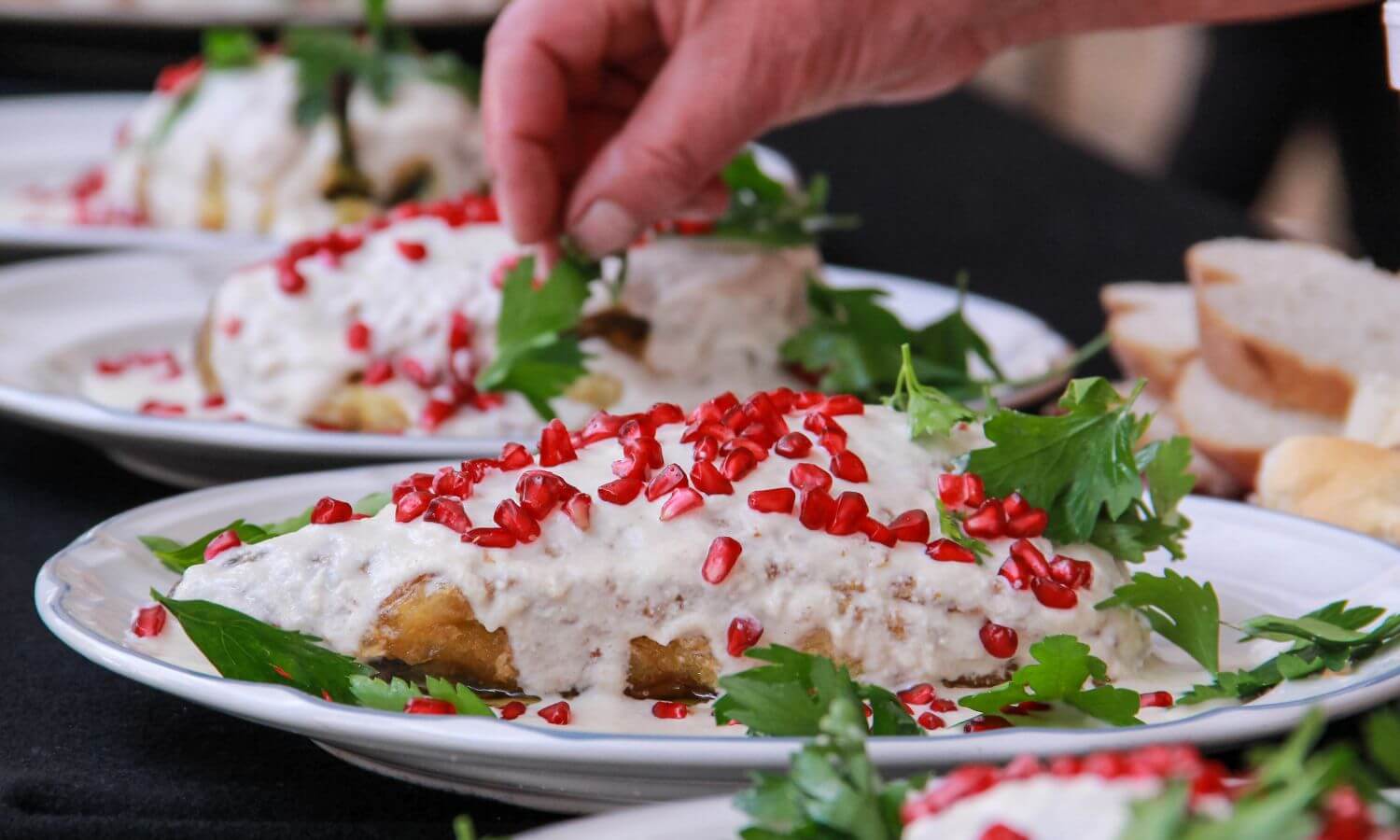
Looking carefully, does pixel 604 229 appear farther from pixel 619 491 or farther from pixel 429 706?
pixel 429 706

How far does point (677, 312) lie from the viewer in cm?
306

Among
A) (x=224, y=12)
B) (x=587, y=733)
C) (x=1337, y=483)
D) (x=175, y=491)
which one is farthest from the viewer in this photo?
(x=224, y=12)

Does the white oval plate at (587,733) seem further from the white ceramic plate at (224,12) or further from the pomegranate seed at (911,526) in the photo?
the white ceramic plate at (224,12)

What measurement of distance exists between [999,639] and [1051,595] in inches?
3.0

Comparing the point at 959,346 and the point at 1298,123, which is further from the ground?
the point at 959,346

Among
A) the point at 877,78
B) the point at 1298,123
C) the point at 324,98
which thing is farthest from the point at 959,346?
the point at 1298,123

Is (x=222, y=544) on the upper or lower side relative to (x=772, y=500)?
lower

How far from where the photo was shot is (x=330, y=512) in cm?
185

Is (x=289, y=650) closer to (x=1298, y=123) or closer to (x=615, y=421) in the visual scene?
(x=615, y=421)

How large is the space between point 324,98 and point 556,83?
162 centimetres

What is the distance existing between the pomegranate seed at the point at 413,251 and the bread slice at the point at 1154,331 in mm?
1287

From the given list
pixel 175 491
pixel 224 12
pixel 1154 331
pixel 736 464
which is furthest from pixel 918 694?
pixel 224 12

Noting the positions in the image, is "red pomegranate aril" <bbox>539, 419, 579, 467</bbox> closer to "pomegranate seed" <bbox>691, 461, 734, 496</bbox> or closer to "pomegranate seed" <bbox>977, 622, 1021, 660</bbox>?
"pomegranate seed" <bbox>691, 461, 734, 496</bbox>

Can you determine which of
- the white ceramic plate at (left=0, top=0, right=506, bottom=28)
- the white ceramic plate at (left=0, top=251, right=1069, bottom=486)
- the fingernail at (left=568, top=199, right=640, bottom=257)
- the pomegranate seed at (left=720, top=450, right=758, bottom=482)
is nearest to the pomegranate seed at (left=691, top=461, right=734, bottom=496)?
the pomegranate seed at (left=720, top=450, right=758, bottom=482)
